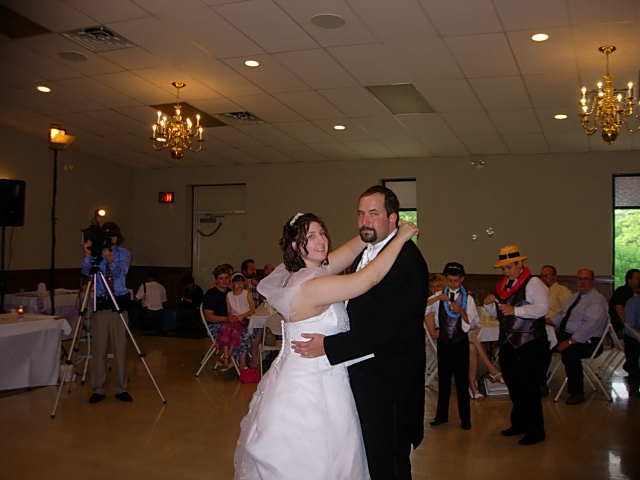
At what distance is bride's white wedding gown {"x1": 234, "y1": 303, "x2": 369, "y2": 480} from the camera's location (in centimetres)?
263

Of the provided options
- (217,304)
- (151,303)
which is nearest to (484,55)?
(217,304)

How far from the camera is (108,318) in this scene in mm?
6078

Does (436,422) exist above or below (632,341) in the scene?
below

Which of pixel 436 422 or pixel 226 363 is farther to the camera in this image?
pixel 226 363

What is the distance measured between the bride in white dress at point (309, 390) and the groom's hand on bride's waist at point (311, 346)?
50 mm

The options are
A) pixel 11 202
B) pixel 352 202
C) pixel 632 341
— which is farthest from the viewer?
pixel 352 202

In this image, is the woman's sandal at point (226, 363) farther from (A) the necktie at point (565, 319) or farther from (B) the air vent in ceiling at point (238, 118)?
(A) the necktie at point (565, 319)

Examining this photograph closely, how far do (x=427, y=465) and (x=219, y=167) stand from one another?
1020 cm

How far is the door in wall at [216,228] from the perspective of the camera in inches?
543

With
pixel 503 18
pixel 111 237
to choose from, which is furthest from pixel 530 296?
pixel 111 237

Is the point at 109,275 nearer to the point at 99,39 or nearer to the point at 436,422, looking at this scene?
the point at 99,39

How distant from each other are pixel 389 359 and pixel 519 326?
2613 millimetres

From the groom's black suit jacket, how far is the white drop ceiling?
3360 millimetres

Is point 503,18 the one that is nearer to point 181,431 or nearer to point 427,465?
point 427,465
